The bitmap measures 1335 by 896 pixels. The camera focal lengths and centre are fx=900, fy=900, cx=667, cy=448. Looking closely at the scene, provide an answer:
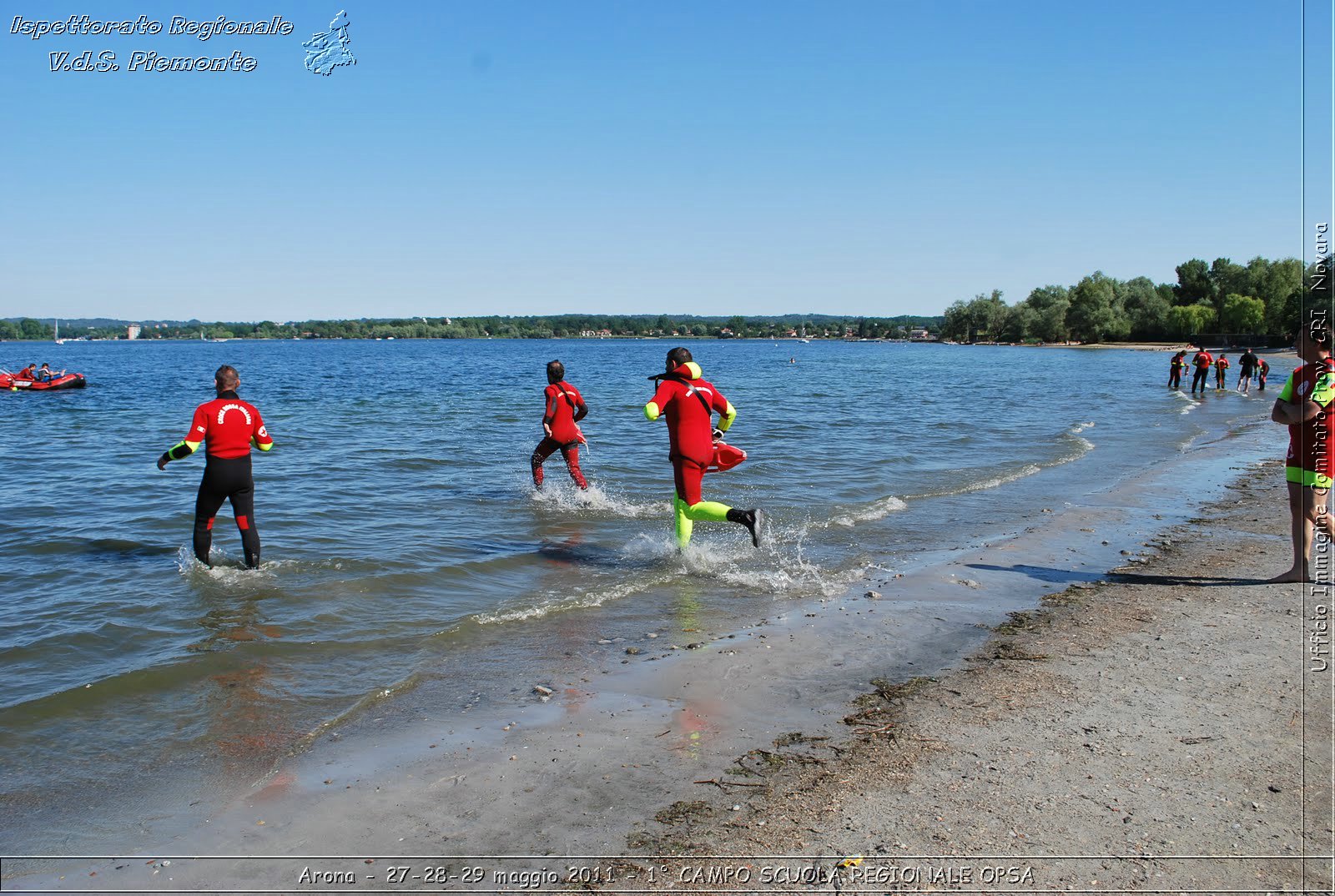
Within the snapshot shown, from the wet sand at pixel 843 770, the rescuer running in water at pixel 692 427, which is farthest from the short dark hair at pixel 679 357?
A: the wet sand at pixel 843 770

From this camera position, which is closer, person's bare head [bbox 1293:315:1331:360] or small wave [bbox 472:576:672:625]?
person's bare head [bbox 1293:315:1331:360]

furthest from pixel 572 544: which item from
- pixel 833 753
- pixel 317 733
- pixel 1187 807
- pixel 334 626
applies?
pixel 1187 807

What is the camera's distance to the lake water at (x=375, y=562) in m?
5.57

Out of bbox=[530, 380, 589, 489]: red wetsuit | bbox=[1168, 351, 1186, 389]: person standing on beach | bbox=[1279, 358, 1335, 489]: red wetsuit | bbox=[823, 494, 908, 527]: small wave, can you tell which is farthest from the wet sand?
bbox=[1168, 351, 1186, 389]: person standing on beach

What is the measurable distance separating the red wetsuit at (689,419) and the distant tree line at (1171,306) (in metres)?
95.1

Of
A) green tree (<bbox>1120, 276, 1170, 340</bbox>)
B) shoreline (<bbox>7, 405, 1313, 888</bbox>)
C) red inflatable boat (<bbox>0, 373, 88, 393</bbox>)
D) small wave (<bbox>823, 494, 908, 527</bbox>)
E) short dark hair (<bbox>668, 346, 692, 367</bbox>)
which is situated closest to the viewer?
shoreline (<bbox>7, 405, 1313, 888</bbox>)

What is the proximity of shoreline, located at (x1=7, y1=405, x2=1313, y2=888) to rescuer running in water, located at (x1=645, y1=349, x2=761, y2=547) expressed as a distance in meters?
1.53

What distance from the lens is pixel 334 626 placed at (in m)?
7.55

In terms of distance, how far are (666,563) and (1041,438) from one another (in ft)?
53.9

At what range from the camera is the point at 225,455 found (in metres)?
8.87

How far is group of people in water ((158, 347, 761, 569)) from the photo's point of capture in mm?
8781

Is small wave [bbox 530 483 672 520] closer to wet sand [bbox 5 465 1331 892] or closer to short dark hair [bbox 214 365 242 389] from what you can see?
short dark hair [bbox 214 365 242 389]

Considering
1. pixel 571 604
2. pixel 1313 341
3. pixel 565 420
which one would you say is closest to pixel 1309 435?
pixel 1313 341

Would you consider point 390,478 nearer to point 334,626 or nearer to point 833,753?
point 334,626
